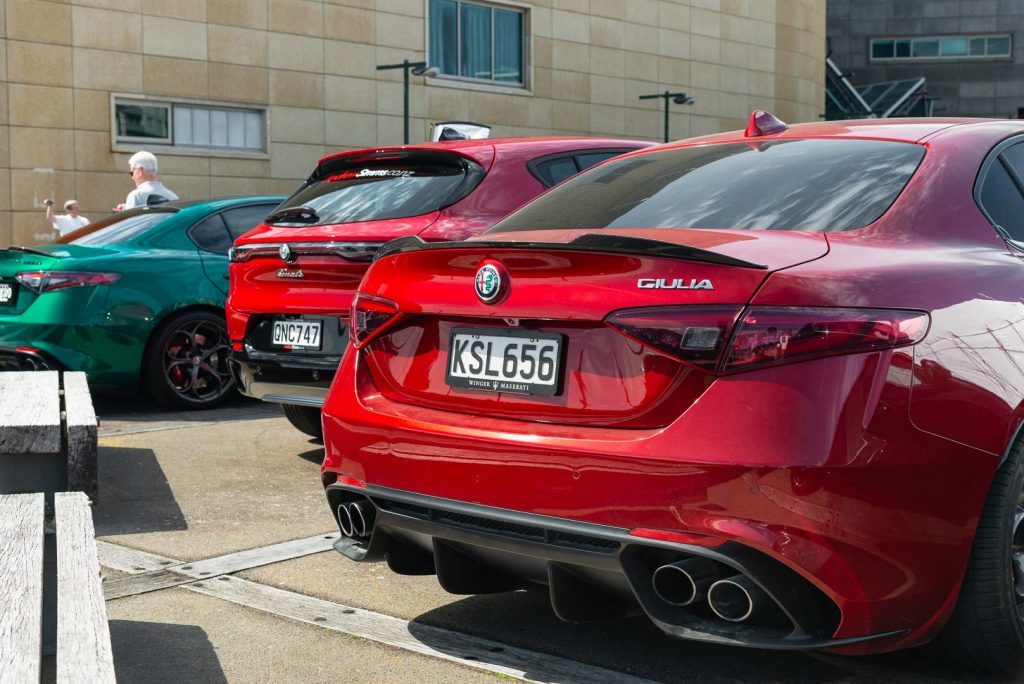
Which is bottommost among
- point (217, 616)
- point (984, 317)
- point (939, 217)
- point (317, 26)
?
point (217, 616)

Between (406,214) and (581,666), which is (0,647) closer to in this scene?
(581,666)

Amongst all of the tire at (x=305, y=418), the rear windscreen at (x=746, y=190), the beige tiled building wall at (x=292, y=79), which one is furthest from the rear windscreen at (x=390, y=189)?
the beige tiled building wall at (x=292, y=79)

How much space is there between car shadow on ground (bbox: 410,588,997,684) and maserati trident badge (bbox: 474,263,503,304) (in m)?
0.87

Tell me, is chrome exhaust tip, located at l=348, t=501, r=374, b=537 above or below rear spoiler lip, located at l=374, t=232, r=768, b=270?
below

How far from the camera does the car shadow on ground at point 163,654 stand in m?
3.57

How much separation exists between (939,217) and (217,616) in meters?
2.46

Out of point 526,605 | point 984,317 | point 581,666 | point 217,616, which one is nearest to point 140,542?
point 217,616

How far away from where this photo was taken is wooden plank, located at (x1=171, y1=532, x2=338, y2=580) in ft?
15.2

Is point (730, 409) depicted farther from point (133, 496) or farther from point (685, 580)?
point (133, 496)

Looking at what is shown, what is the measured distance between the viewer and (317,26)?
90.3ft

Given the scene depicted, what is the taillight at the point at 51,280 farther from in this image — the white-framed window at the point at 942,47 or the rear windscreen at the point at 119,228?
the white-framed window at the point at 942,47

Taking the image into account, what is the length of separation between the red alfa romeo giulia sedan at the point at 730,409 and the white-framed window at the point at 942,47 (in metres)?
61.9

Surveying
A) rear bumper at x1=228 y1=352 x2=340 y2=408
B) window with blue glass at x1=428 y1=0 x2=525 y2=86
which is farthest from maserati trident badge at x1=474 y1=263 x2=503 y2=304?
window with blue glass at x1=428 y1=0 x2=525 y2=86

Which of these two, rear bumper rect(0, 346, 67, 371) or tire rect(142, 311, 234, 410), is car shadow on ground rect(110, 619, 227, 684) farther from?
tire rect(142, 311, 234, 410)
